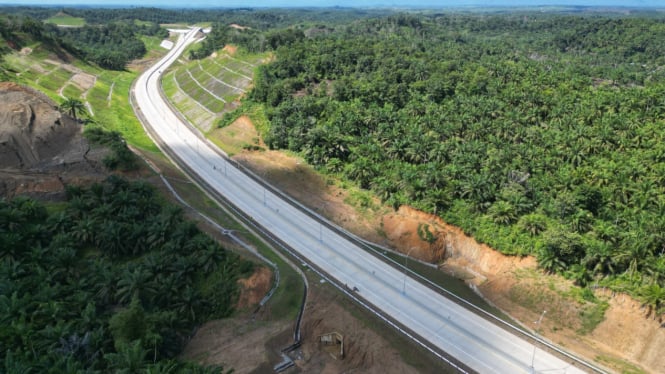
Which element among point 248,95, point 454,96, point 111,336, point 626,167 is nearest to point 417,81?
point 454,96

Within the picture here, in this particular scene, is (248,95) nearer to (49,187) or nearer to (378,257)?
(49,187)

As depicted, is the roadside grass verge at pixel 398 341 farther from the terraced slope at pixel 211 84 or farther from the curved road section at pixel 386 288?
the terraced slope at pixel 211 84

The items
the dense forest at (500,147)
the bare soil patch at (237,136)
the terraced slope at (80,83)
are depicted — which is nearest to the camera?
the dense forest at (500,147)

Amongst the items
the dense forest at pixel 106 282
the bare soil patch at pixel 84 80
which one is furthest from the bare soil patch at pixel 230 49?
the dense forest at pixel 106 282

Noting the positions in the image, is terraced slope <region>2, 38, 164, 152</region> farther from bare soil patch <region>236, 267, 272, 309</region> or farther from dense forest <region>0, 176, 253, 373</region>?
bare soil patch <region>236, 267, 272, 309</region>

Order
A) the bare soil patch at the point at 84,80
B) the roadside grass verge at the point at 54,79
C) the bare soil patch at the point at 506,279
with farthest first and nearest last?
the bare soil patch at the point at 84,80, the roadside grass verge at the point at 54,79, the bare soil patch at the point at 506,279

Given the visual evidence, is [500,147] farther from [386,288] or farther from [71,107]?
[71,107]
